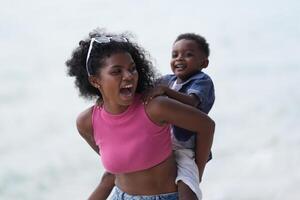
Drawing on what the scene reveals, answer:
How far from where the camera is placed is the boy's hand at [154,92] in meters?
1.94

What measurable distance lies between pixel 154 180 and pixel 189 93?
0.36 meters

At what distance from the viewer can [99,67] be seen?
78.3 inches

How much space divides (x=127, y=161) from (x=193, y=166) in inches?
9.9

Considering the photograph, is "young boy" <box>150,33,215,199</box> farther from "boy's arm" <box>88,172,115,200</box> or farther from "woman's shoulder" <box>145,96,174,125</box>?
"boy's arm" <box>88,172,115,200</box>

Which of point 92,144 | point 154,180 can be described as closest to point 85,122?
point 92,144

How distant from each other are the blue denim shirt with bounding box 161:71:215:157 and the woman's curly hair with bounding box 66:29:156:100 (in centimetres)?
11

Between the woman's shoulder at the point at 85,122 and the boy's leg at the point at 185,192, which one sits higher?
the woman's shoulder at the point at 85,122

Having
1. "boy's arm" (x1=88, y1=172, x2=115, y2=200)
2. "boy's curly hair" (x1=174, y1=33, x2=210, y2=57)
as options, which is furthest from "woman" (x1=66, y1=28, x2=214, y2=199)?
"boy's curly hair" (x1=174, y1=33, x2=210, y2=57)

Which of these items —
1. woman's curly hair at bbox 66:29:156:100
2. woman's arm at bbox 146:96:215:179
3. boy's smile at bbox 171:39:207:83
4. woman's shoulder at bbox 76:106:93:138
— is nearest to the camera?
woman's arm at bbox 146:96:215:179

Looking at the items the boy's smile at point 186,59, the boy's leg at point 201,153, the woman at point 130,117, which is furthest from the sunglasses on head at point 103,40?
the boy's leg at point 201,153

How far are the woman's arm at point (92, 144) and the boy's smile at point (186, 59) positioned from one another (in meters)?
0.41

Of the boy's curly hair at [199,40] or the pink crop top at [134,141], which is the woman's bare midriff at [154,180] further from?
the boy's curly hair at [199,40]

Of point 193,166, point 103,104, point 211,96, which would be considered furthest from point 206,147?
point 103,104

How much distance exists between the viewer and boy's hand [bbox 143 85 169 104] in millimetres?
1941
